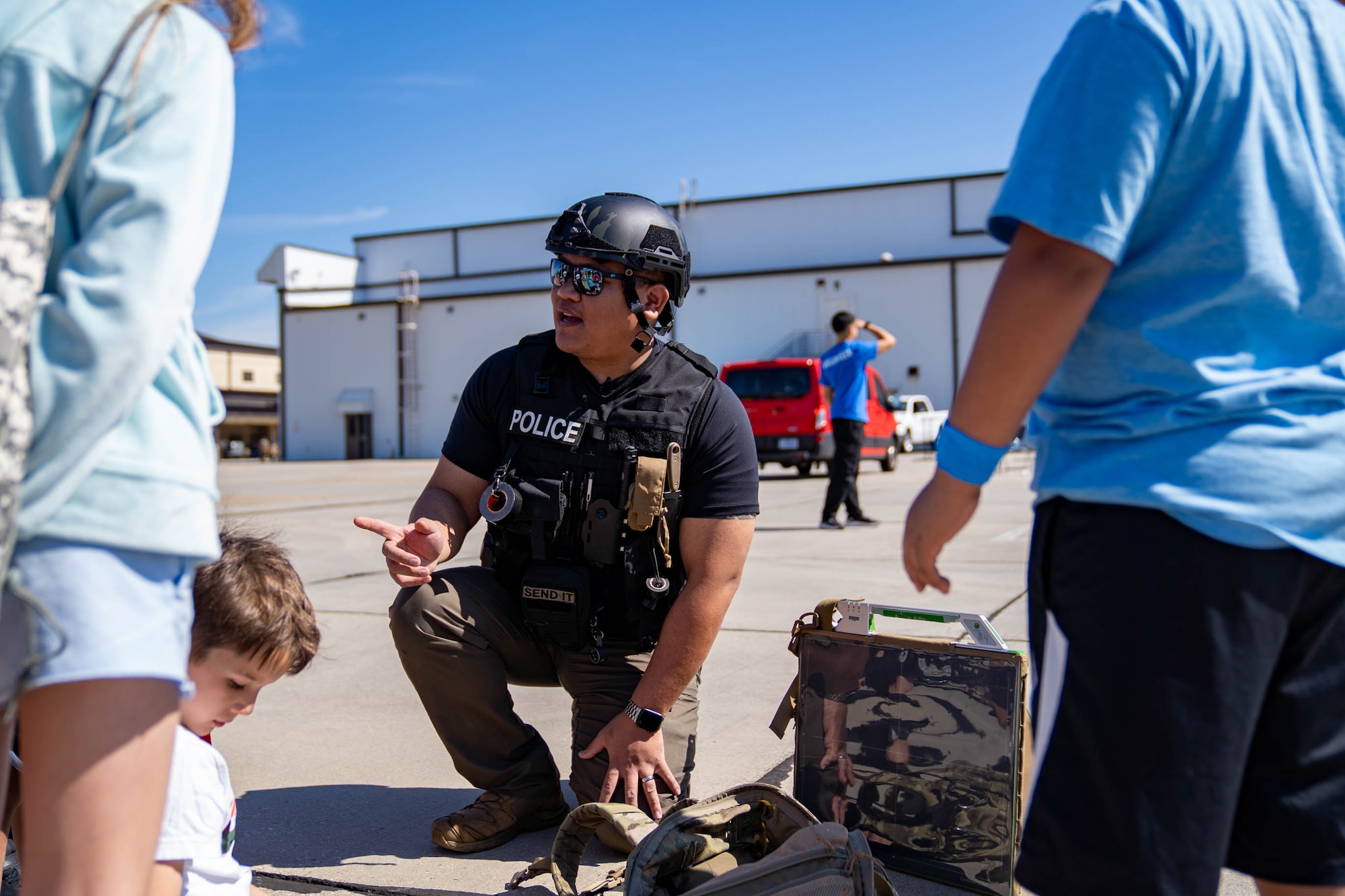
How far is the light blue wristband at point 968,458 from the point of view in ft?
4.32

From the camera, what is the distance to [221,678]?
1761mm

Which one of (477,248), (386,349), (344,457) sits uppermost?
(477,248)

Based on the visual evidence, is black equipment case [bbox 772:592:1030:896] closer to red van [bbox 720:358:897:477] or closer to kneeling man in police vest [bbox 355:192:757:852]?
kneeling man in police vest [bbox 355:192:757:852]

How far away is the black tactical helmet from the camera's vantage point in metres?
2.79

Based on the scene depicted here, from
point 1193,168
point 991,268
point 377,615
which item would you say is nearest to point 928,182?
point 991,268

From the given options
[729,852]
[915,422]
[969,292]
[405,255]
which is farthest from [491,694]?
[405,255]

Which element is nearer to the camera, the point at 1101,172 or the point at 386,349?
the point at 1101,172

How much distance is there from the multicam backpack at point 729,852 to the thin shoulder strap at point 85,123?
1549 millimetres

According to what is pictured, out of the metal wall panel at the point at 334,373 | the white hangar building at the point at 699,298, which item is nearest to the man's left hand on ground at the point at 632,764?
the white hangar building at the point at 699,298

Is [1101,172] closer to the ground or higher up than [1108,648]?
higher up

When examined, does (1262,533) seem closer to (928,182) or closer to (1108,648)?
(1108,648)

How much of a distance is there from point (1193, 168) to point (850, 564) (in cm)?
592

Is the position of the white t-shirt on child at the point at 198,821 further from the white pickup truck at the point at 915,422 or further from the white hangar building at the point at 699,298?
the white hangar building at the point at 699,298

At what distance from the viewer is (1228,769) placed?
3.86ft
